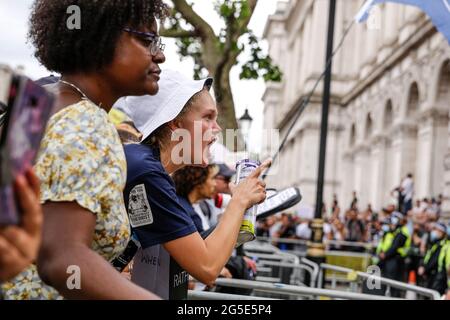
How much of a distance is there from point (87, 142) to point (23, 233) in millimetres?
466

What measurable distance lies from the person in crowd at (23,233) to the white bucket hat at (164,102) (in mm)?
1524

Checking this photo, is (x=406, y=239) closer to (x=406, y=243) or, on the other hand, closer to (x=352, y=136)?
(x=406, y=243)

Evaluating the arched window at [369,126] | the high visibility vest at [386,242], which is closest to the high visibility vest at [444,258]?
the high visibility vest at [386,242]

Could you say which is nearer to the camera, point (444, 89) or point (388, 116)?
point (444, 89)

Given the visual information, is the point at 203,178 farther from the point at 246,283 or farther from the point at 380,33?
the point at 380,33

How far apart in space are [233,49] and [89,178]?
843 cm

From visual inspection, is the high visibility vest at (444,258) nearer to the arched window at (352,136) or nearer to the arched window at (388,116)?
the arched window at (388,116)

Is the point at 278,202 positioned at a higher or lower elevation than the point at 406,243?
higher

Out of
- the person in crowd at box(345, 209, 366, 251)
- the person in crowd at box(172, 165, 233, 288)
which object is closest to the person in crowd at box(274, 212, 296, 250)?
the person in crowd at box(345, 209, 366, 251)

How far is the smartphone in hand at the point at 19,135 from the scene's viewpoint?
1.26 m

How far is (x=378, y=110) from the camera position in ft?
107

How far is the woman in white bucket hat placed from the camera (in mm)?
2383

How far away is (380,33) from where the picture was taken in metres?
36.6
